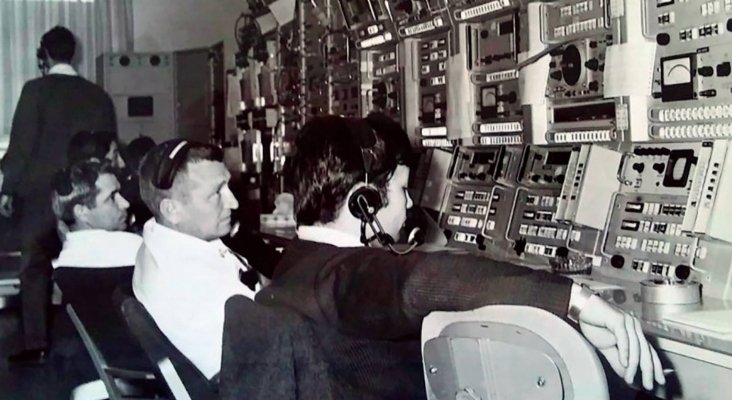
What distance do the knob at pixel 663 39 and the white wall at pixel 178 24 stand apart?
111 centimetres

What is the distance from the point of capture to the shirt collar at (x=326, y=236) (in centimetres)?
155

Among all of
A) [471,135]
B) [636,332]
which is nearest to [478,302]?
[636,332]

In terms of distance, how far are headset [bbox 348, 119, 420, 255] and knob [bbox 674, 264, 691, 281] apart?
84 centimetres

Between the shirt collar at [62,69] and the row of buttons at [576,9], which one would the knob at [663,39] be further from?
the shirt collar at [62,69]

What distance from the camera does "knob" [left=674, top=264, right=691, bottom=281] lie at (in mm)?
2092

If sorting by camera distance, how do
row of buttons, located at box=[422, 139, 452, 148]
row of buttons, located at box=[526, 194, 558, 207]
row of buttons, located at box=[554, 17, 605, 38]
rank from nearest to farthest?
row of buttons, located at box=[554, 17, 605, 38] < row of buttons, located at box=[526, 194, 558, 207] < row of buttons, located at box=[422, 139, 452, 148]

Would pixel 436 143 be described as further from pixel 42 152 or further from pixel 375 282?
pixel 375 282

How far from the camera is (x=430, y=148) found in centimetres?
323

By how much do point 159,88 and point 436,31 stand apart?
1.16 meters

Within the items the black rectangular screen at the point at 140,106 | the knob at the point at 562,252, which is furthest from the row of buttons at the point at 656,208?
the black rectangular screen at the point at 140,106

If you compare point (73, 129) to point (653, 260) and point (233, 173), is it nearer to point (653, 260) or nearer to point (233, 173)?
point (233, 173)

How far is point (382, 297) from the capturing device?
3.98ft

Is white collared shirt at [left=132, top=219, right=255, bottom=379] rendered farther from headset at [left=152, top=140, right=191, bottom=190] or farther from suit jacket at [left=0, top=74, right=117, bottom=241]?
suit jacket at [left=0, top=74, right=117, bottom=241]

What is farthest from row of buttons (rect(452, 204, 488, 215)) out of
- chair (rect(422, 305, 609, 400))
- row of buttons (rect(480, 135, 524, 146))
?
chair (rect(422, 305, 609, 400))
